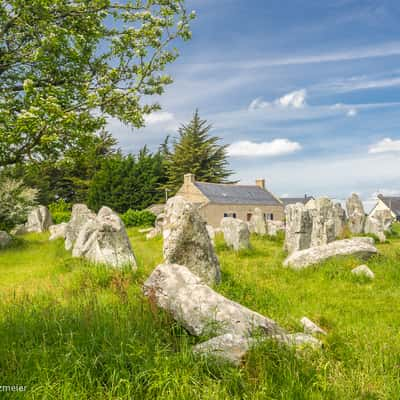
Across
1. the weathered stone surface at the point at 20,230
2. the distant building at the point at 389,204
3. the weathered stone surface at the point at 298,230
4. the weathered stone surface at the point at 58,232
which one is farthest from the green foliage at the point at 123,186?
the distant building at the point at 389,204

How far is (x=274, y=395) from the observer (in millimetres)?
3467

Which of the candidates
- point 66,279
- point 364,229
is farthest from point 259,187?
point 66,279

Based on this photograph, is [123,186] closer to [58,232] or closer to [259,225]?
[58,232]

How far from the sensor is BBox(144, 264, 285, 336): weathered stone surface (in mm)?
4883

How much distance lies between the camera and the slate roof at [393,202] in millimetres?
→ 66287

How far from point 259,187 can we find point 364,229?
2267cm

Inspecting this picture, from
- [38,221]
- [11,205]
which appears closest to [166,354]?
[11,205]

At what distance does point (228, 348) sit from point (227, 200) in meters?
35.6

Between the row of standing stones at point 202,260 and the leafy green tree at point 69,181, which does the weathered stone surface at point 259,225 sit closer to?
the row of standing stones at point 202,260

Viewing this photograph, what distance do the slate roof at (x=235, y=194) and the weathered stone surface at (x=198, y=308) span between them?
104 ft

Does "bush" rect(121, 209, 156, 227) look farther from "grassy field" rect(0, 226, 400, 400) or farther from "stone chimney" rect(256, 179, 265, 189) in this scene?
"grassy field" rect(0, 226, 400, 400)

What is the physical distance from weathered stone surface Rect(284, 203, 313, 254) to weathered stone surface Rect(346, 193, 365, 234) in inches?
368

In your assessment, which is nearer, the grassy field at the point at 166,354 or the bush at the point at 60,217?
the grassy field at the point at 166,354

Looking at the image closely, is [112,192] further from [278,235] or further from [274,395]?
[274,395]
